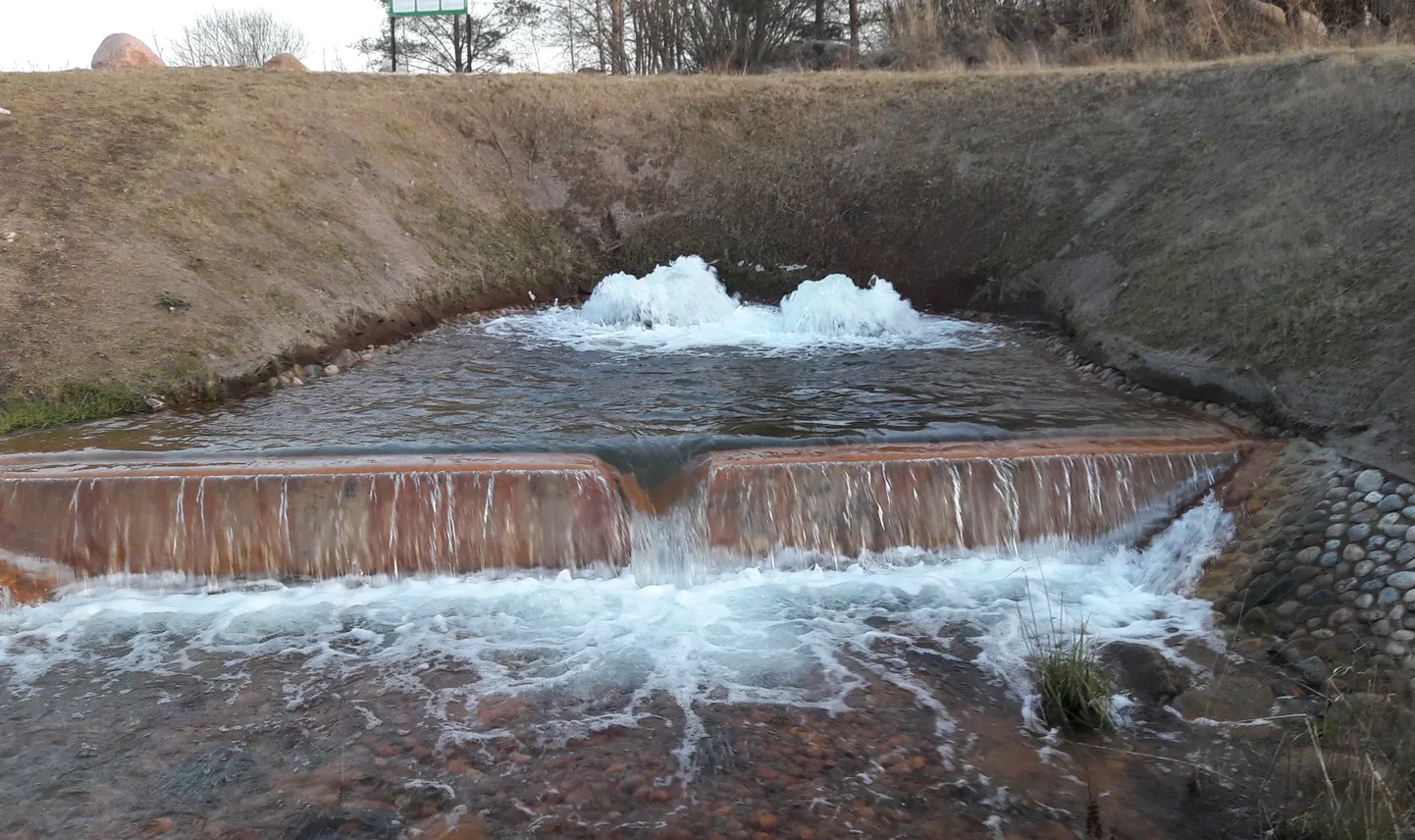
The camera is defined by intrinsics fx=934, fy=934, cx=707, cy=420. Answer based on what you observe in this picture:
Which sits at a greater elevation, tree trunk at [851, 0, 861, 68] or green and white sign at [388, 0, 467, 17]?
tree trunk at [851, 0, 861, 68]

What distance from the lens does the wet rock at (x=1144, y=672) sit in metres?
4.39

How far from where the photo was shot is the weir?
18.5ft

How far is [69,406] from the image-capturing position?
759 cm

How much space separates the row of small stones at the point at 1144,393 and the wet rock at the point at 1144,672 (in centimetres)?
215

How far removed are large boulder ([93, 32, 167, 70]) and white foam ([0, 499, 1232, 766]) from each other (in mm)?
17343

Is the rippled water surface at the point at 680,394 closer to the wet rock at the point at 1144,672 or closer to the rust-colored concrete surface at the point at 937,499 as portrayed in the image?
the rust-colored concrete surface at the point at 937,499

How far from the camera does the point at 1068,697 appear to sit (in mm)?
4168

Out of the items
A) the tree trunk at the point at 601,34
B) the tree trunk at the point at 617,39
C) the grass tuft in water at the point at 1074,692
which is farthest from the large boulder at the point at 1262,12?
the tree trunk at the point at 601,34

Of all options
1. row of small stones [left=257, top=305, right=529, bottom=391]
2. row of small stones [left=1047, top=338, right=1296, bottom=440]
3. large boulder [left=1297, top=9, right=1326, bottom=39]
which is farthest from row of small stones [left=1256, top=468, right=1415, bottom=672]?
large boulder [left=1297, top=9, right=1326, bottom=39]

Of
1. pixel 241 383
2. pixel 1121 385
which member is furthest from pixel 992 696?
pixel 241 383

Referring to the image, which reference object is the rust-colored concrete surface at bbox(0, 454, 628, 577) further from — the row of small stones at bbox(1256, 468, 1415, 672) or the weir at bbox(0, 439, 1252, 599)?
the row of small stones at bbox(1256, 468, 1415, 672)

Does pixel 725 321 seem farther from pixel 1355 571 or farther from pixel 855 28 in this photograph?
pixel 855 28

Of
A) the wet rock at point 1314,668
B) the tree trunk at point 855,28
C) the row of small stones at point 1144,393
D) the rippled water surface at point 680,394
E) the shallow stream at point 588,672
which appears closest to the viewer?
the shallow stream at point 588,672

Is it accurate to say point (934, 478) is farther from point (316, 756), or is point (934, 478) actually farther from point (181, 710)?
point (181, 710)
